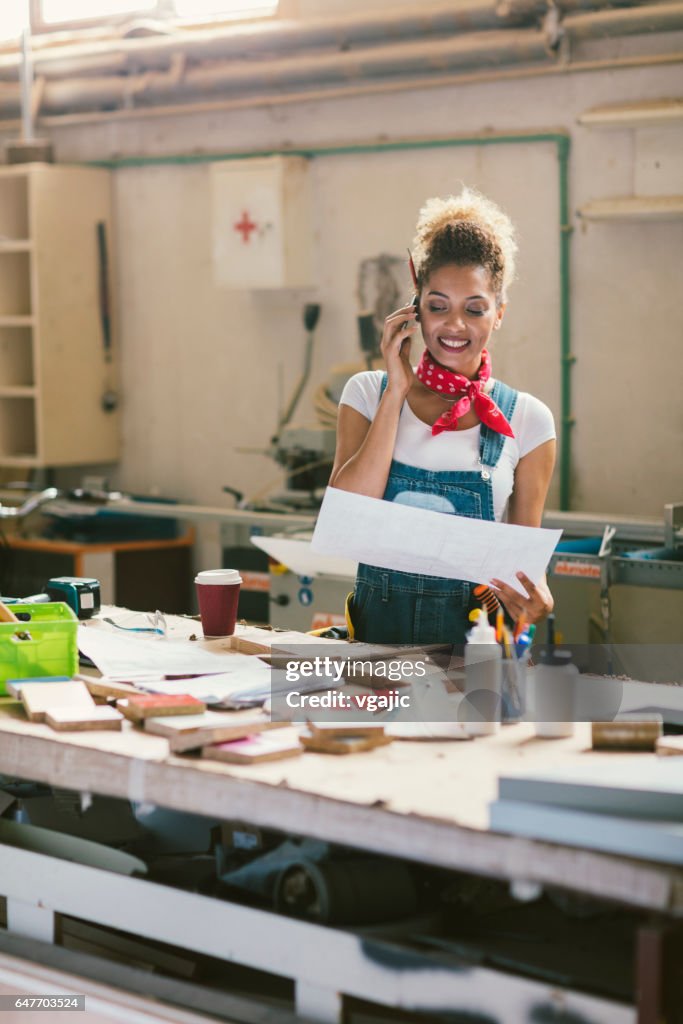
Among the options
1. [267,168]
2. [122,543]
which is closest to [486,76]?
[267,168]

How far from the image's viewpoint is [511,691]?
174 cm

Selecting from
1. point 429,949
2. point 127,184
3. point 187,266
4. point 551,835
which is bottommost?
point 429,949

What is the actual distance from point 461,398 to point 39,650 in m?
0.87

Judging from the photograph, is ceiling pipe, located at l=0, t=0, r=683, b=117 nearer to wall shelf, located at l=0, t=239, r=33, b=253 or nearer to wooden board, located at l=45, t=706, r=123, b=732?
wall shelf, located at l=0, t=239, r=33, b=253

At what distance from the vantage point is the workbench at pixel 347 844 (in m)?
1.31

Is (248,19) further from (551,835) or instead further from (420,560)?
(551,835)

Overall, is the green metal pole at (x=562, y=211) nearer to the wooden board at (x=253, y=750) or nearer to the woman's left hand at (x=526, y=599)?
the woman's left hand at (x=526, y=599)

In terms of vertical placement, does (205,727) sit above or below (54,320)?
below

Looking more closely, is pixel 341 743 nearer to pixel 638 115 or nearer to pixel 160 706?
pixel 160 706

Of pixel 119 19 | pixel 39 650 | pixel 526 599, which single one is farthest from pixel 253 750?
pixel 119 19

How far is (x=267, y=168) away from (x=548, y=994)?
12.1 feet

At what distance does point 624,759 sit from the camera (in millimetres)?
1564

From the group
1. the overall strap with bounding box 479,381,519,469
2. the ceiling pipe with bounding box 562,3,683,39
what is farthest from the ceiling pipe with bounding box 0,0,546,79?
the overall strap with bounding box 479,381,519,469

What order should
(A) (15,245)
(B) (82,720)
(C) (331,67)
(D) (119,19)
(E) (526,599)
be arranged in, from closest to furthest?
(B) (82,720) < (E) (526,599) < (C) (331,67) < (A) (15,245) < (D) (119,19)
